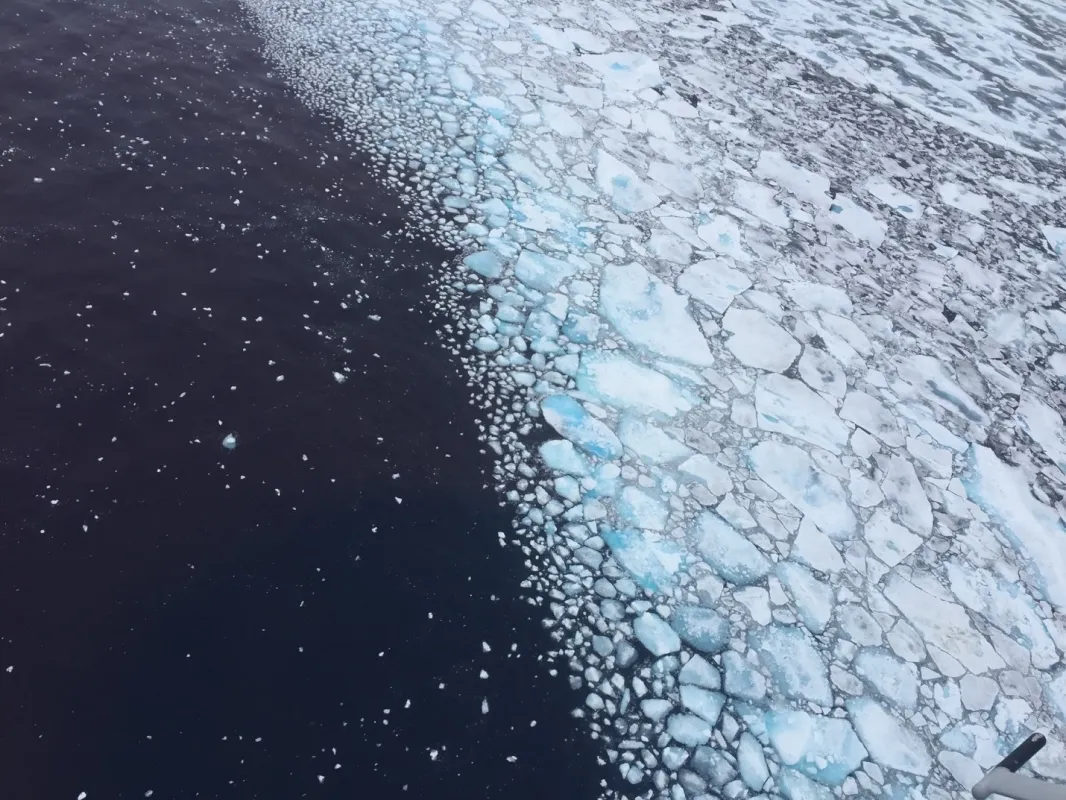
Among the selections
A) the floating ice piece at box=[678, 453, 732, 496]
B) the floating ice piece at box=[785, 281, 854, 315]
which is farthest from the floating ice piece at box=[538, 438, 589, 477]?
the floating ice piece at box=[785, 281, 854, 315]

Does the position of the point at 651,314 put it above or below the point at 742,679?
above

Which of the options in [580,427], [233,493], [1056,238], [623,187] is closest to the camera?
[233,493]

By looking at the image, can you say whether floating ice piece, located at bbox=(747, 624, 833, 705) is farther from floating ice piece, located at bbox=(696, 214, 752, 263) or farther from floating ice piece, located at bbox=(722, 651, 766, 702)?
floating ice piece, located at bbox=(696, 214, 752, 263)

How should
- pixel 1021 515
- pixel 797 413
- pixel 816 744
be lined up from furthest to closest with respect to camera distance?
pixel 797 413 < pixel 1021 515 < pixel 816 744

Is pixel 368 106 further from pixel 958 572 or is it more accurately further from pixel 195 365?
pixel 958 572

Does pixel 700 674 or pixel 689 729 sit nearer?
pixel 689 729

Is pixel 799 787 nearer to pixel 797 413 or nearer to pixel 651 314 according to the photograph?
pixel 797 413

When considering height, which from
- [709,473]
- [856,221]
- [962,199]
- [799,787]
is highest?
[962,199]

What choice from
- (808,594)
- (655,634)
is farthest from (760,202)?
(655,634)
